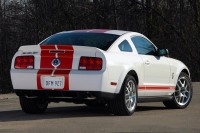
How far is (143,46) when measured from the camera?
1050cm

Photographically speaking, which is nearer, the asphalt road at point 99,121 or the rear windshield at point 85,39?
the asphalt road at point 99,121

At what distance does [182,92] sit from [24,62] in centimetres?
361

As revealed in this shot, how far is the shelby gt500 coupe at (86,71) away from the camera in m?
8.82

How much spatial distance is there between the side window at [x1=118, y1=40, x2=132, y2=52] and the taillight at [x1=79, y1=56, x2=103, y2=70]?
89cm

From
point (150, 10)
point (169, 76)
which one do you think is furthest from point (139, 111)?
point (150, 10)

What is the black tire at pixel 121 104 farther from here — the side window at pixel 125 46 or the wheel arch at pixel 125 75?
the side window at pixel 125 46

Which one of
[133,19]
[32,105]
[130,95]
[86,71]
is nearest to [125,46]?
[130,95]

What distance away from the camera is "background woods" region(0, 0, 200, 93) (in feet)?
116

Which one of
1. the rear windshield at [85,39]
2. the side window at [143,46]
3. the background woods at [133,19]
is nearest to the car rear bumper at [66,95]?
the rear windshield at [85,39]

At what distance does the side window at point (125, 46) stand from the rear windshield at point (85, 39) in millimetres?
157

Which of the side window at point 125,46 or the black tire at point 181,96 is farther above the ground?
the side window at point 125,46

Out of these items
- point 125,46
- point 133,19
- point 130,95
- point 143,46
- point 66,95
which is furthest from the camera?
point 133,19

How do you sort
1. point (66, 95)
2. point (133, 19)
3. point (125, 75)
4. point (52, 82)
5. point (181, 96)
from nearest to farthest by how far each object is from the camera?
point (52, 82) → point (66, 95) → point (125, 75) → point (181, 96) → point (133, 19)

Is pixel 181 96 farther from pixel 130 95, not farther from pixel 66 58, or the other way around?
pixel 66 58
